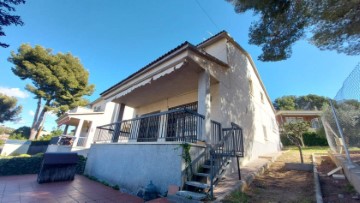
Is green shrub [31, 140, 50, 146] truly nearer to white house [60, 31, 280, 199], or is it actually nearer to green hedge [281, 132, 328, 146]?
white house [60, 31, 280, 199]

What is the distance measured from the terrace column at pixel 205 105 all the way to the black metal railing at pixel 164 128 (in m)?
0.15

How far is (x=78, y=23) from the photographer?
1477 centimetres

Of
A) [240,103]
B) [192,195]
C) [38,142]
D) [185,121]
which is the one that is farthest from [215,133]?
[38,142]

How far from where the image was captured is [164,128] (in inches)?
372

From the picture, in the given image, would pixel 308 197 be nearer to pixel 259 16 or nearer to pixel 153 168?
pixel 153 168

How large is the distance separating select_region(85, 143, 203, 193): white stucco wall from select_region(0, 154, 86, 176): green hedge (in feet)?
6.43

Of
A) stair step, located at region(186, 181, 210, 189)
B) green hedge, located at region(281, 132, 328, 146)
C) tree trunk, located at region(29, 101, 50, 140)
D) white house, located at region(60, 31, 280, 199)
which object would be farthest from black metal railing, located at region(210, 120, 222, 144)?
tree trunk, located at region(29, 101, 50, 140)

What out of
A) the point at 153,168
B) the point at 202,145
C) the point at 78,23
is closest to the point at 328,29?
the point at 202,145

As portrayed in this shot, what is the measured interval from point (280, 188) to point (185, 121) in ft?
12.6

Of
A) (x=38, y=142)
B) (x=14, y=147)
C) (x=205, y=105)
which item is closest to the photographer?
(x=205, y=105)

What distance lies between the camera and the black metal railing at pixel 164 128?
5.52 meters

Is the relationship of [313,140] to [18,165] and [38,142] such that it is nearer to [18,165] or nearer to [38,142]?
[18,165]

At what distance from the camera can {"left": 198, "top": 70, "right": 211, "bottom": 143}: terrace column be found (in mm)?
5539

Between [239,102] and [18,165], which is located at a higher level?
[239,102]
